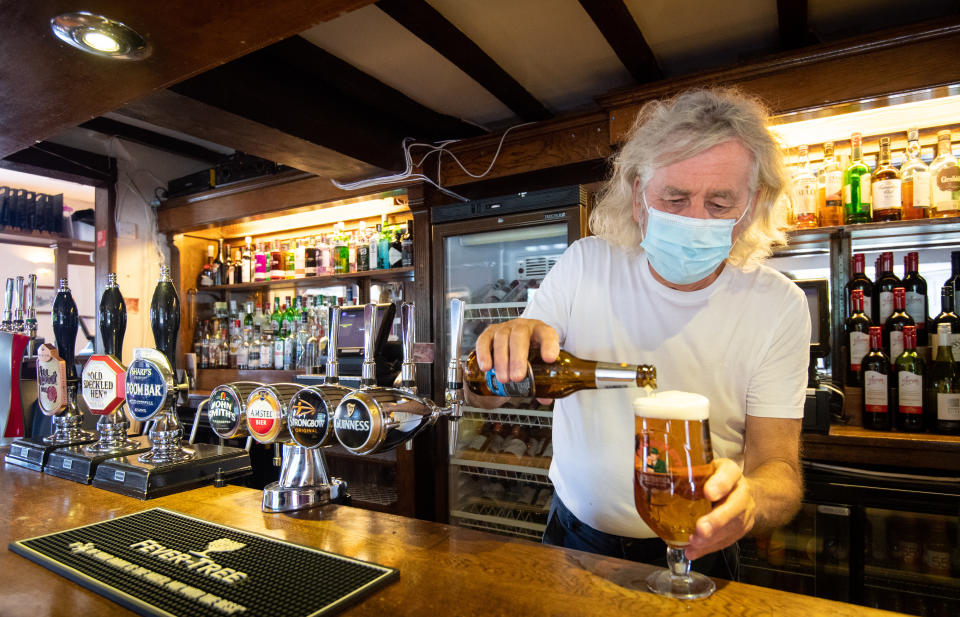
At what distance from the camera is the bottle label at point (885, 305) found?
91.9 inches

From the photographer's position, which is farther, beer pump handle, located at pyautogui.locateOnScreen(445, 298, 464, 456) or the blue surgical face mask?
the blue surgical face mask

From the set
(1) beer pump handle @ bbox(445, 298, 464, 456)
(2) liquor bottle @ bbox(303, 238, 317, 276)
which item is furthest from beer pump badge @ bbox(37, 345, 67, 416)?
(2) liquor bottle @ bbox(303, 238, 317, 276)

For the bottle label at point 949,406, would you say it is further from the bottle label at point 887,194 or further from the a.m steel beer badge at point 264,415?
the a.m steel beer badge at point 264,415

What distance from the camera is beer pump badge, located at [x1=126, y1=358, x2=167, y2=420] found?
Answer: 1.43 metres

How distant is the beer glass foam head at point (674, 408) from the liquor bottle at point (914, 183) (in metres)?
2.15

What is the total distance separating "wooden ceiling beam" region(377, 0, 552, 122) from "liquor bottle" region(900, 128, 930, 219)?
1.69 m

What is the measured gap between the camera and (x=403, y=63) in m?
2.69

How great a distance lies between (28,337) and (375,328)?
1.46 metres

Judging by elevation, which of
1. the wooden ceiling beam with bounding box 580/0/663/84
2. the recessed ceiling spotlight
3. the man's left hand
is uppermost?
the wooden ceiling beam with bounding box 580/0/663/84

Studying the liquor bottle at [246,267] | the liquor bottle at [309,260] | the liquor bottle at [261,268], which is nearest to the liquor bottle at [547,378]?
the liquor bottle at [309,260]

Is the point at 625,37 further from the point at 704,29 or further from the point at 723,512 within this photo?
the point at 723,512

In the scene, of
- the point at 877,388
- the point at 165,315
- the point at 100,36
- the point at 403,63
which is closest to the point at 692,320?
the point at 165,315

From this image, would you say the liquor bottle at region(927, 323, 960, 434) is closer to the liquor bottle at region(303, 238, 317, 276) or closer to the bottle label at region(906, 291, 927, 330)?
the bottle label at region(906, 291, 927, 330)

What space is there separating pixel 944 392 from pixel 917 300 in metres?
0.39
